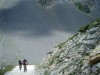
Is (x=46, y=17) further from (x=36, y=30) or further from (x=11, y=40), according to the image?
(x=11, y=40)

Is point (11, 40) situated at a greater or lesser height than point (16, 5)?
lesser

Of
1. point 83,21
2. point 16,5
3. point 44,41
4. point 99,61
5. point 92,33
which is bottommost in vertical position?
point 99,61

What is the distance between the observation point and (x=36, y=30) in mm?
154750

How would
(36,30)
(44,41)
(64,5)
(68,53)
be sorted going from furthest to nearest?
(64,5) → (36,30) → (44,41) → (68,53)

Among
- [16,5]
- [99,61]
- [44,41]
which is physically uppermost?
[16,5]

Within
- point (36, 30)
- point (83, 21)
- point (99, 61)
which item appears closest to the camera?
point (99, 61)

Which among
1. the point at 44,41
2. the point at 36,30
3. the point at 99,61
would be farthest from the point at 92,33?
the point at 36,30

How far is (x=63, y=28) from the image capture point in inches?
6432

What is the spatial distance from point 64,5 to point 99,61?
165397 millimetres

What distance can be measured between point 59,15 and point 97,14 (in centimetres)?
2389

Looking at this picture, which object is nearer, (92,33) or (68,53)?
(92,33)

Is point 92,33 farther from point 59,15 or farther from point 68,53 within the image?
point 59,15

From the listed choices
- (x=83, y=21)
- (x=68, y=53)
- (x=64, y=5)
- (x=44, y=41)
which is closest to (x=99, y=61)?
(x=68, y=53)

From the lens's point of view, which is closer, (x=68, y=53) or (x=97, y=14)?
(x=68, y=53)
